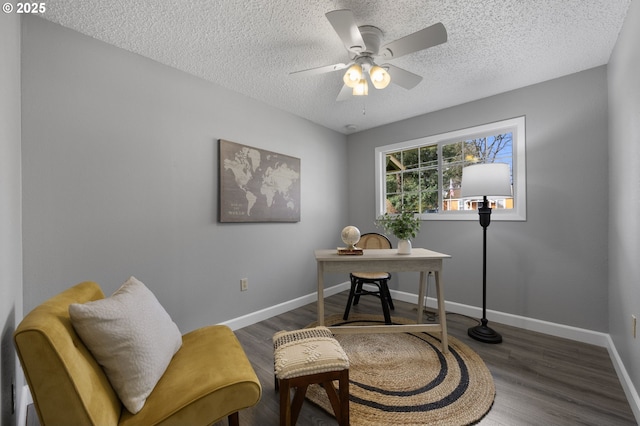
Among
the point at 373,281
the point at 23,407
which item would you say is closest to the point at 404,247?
the point at 373,281

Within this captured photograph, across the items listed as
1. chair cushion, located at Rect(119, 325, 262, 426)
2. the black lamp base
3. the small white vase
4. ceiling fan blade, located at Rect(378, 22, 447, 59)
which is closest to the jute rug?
the black lamp base

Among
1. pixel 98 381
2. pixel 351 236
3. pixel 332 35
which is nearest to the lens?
pixel 98 381

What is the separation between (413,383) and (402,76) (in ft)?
7.11

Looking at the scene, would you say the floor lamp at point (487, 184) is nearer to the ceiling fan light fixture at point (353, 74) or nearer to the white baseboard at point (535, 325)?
the white baseboard at point (535, 325)

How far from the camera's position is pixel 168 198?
2320 millimetres

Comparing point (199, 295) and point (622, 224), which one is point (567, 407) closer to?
point (622, 224)

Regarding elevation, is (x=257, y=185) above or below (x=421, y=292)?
above

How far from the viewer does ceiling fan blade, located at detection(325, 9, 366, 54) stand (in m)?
1.44

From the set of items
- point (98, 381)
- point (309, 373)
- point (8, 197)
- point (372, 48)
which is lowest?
point (309, 373)

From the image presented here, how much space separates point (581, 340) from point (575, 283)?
0.50 metres

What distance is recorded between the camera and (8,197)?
125 cm

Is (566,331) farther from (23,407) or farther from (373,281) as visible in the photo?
(23,407)

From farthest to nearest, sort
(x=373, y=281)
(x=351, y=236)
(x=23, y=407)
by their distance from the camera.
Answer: (x=373, y=281), (x=351, y=236), (x=23, y=407)

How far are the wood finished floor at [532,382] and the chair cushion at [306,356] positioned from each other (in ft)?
1.36
